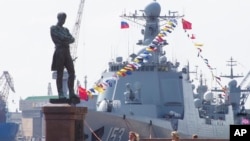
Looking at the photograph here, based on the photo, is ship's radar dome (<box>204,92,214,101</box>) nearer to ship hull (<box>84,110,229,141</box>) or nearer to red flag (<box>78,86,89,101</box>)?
ship hull (<box>84,110,229,141</box>)

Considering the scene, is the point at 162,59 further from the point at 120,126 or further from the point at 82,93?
the point at 82,93

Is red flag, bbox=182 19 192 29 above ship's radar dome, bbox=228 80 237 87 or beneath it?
above

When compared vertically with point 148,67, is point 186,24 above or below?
above

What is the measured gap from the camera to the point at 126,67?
148 ft

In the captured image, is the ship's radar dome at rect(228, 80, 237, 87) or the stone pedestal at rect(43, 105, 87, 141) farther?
the ship's radar dome at rect(228, 80, 237, 87)

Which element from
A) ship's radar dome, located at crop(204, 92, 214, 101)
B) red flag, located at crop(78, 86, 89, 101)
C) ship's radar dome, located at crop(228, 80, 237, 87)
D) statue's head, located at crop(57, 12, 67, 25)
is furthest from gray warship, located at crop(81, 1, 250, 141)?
statue's head, located at crop(57, 12, 67, 25)

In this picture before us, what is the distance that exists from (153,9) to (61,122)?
36674 millimetres

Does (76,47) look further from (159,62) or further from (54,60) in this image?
(54,60)

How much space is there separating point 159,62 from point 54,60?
33249mm

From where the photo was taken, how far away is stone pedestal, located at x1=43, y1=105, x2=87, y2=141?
56.0ft

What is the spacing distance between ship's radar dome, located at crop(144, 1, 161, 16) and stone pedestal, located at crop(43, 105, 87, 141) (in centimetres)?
A: 3636

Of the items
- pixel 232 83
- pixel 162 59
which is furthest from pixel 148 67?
pixel 232 83

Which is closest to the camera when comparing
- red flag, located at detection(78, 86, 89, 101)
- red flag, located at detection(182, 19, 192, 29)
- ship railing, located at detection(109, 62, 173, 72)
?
red flag, located at detection(78, 86, 89, 101)

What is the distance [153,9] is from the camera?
53375 millimetres
